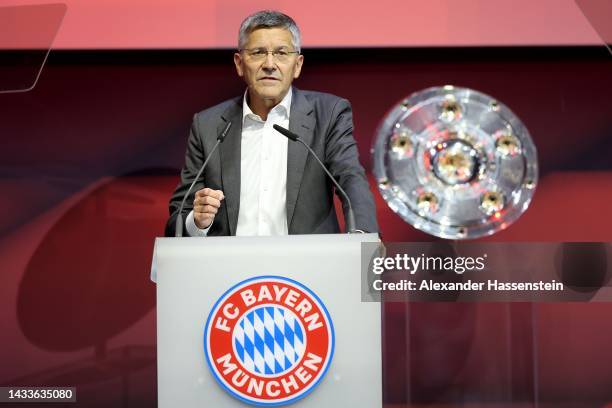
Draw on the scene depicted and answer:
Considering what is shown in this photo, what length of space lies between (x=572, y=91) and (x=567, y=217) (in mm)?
425

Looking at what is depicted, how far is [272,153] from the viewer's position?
2.38 metres

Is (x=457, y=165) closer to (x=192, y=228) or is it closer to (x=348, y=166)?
(x=348, y=166)

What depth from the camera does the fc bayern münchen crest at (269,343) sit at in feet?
5.38

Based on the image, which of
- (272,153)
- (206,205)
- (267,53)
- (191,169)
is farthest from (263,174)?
(206,205)

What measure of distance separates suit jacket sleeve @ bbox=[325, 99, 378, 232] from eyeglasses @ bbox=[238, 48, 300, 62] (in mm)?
190

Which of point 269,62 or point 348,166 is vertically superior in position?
point 269,62

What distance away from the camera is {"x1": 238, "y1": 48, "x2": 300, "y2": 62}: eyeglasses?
2.31 metres

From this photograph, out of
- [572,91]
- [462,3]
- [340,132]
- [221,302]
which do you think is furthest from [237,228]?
[572,91]

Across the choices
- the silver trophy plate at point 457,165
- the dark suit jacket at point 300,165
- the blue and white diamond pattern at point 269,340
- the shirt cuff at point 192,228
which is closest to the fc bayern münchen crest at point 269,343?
the blue and white diamond pattern at point 269,340

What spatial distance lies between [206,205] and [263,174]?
1.55 ft

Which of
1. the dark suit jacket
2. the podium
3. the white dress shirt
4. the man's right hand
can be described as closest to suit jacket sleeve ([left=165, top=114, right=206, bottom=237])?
the dark suit jacket

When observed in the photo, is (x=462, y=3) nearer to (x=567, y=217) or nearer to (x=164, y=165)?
(x=567, y=217)

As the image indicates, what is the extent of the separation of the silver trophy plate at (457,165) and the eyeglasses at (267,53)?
2.30 ft

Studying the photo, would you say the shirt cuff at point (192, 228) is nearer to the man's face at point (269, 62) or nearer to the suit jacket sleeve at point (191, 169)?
the suit jacket sleeve at point (191, 169)
